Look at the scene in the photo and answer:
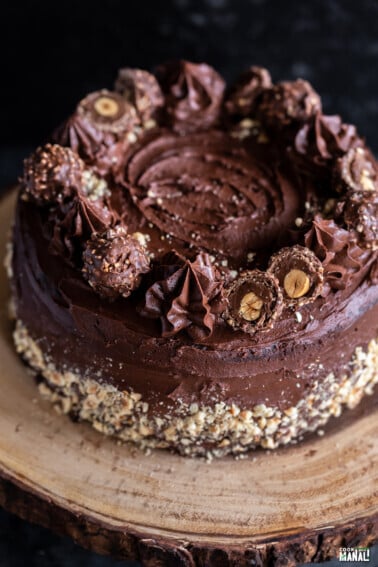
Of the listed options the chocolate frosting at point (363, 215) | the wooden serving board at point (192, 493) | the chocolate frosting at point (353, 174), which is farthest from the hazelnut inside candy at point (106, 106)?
the wooden serving board at point (192, 493)

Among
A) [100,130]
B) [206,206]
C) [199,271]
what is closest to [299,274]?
[199,271]

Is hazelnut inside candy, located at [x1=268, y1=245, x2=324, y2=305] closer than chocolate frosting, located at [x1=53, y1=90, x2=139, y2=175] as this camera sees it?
Yes

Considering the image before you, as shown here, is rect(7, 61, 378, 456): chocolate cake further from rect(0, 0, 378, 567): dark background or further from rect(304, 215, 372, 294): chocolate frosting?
rect(0, 0, 378, 567): dark background

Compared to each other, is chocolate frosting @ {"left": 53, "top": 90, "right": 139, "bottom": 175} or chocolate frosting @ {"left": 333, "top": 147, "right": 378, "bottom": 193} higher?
chocolate frosting @ {"left": 53, "top": 90, "right": 139, "bottom": 175}

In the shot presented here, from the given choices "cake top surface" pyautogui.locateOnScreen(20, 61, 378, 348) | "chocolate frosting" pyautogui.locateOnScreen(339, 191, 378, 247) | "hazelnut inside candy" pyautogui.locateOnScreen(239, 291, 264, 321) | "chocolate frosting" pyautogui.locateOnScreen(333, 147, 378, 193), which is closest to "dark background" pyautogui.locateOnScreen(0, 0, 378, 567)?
"cake top surface" pyautogui.locateOnScreen(20, 61, 378, 348)

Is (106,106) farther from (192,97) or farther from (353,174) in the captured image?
(353,174)

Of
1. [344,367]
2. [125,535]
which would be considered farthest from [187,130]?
[125,535]
